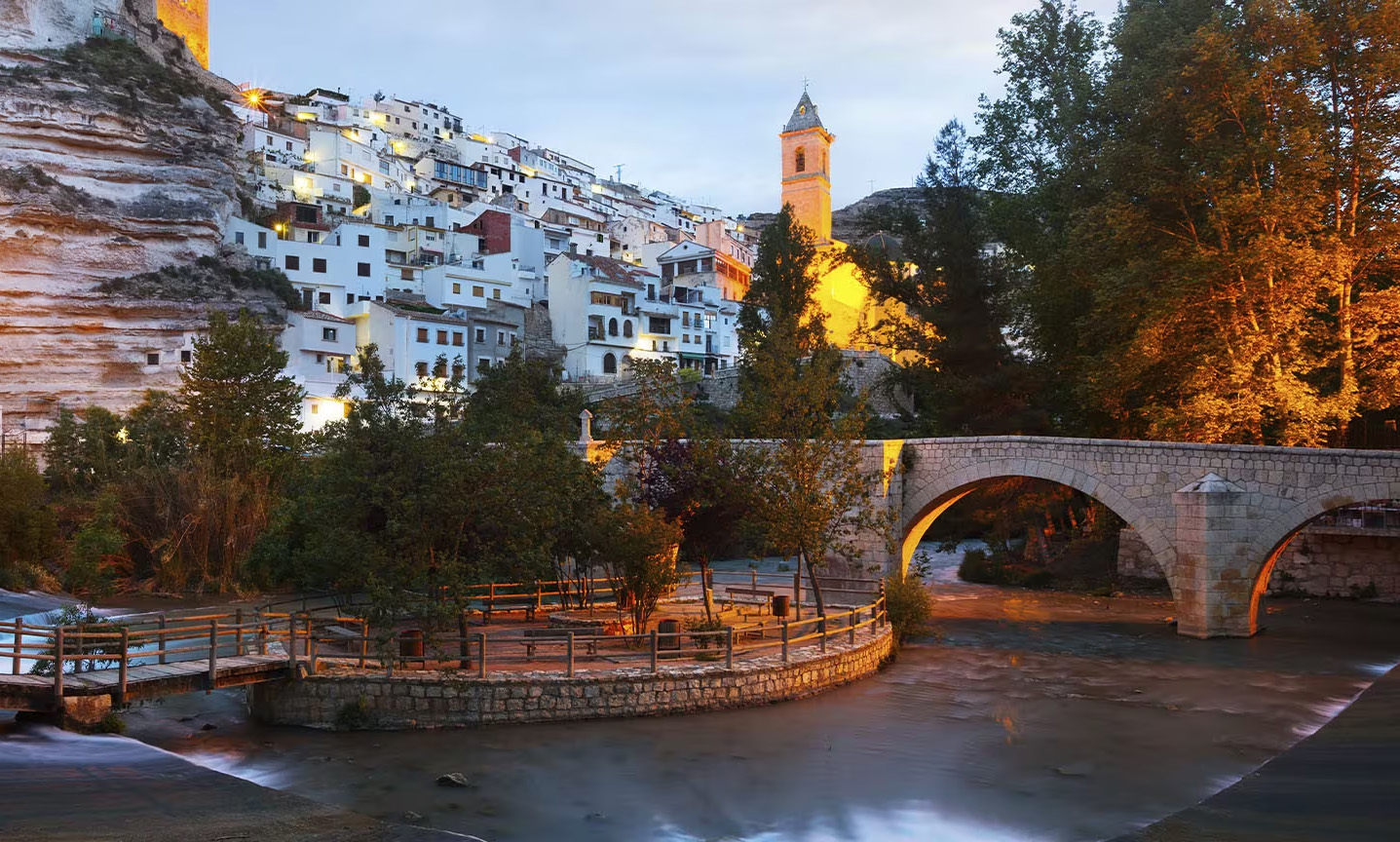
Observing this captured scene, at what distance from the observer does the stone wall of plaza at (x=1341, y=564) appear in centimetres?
2505

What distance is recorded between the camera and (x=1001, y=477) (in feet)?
74.4

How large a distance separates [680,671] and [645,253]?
5814 cm

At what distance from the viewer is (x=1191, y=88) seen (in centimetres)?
2317

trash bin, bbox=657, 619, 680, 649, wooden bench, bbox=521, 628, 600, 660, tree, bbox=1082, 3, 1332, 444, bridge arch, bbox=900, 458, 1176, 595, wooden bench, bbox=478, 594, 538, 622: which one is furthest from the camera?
tree, bbox=1082, 3, 1332, 444

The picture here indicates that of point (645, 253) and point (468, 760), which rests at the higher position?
point (645, 253)

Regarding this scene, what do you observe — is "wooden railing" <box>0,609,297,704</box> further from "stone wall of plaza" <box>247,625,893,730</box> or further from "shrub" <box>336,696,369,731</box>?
"shrub" <box>336,696,369,731</box>

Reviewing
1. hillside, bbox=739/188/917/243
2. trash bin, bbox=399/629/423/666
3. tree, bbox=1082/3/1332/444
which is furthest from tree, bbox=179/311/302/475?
hillside, bbox=739/188/917/243

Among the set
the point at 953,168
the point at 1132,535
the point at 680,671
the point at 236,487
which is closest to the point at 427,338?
the point at 236,487

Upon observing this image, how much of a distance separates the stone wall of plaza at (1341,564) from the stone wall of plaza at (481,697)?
18954 mm

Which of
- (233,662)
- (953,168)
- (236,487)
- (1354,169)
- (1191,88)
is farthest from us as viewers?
(953,168)

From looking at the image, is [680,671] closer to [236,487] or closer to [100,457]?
[236,487]

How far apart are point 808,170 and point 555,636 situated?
5390 centimetres

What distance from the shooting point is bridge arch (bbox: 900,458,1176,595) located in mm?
20734

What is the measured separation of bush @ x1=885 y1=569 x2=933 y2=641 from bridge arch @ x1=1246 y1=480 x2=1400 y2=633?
654 centimetres
